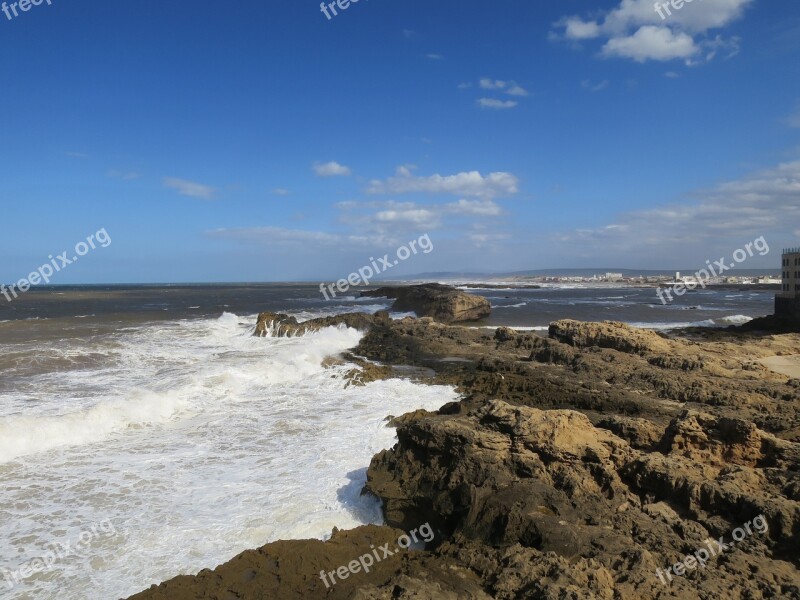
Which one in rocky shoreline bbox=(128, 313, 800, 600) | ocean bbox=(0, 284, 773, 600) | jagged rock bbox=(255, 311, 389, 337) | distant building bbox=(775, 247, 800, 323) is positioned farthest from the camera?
distant building bbox=(775, 247, 800, 323)

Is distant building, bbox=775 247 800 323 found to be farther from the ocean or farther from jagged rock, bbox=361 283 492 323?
the ocean

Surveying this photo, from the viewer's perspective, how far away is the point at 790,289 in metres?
29.4

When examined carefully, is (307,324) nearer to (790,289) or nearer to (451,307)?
(451,307)

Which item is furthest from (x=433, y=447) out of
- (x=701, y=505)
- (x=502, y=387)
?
(x=502, y=387)

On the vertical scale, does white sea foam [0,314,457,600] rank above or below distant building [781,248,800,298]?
below

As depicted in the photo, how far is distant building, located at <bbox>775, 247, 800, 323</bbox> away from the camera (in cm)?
2775

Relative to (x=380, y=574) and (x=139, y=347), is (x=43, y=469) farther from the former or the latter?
(x=139, y=347)

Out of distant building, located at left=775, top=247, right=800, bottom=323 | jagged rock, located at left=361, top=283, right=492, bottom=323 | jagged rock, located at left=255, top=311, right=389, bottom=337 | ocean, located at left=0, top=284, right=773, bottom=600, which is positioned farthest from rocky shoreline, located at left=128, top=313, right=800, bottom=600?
jagged rock, located at left=361, top=283, right=492, bottom=323

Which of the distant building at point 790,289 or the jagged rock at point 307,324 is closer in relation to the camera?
the jagged rock at point 307,324

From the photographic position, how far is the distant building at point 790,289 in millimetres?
27750

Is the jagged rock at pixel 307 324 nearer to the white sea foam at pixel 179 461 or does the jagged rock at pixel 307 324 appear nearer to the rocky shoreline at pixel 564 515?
the white sea foam at pixel 179 461

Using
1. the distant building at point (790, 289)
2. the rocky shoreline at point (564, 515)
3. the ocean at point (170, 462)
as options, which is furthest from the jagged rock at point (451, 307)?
the rocky shoreline at point (564, 515)

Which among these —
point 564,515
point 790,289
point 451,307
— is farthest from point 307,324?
point 790,289

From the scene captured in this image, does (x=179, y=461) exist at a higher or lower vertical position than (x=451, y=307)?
lower
